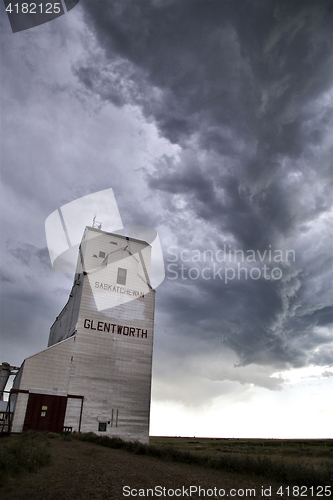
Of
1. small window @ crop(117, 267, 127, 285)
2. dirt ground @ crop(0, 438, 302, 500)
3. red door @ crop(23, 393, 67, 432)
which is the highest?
small window @ crop(117, 267, 127, 285)

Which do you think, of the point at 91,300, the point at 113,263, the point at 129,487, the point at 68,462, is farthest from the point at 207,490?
the point at 113,263

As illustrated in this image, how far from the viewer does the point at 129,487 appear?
8.33m

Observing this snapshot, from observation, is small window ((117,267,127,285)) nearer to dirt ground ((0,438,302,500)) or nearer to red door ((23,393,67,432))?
red door ((23,393,67,432))

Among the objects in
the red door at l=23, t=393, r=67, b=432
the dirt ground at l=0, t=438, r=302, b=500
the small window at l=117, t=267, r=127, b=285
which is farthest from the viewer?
the small window at l=117, t=267, r=127, b=285

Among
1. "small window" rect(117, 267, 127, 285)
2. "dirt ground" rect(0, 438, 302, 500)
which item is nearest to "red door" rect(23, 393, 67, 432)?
"small window" rect(117, 267, 127, 285)

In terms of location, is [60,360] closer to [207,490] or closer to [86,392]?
[86,392]

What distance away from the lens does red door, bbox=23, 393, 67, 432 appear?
85.2ft

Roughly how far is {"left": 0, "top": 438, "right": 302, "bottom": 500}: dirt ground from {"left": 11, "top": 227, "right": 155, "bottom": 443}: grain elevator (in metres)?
17.4

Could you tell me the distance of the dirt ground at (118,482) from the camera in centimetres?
761

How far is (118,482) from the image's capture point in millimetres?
8789

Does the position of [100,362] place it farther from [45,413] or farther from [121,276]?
[121,276]

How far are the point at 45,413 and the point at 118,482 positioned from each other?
21083 mm

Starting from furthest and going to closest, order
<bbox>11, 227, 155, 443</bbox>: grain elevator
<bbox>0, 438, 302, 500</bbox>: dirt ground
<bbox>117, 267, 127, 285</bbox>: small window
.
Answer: <bbox>117, 267, 127, 285</bbox>: small window → <bbox>11, 227, 155, 443</bbox>: grain elevator → <bbox>0, 438, 302, 500</bbox>: dirt ground

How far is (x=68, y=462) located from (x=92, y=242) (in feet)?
92.2
